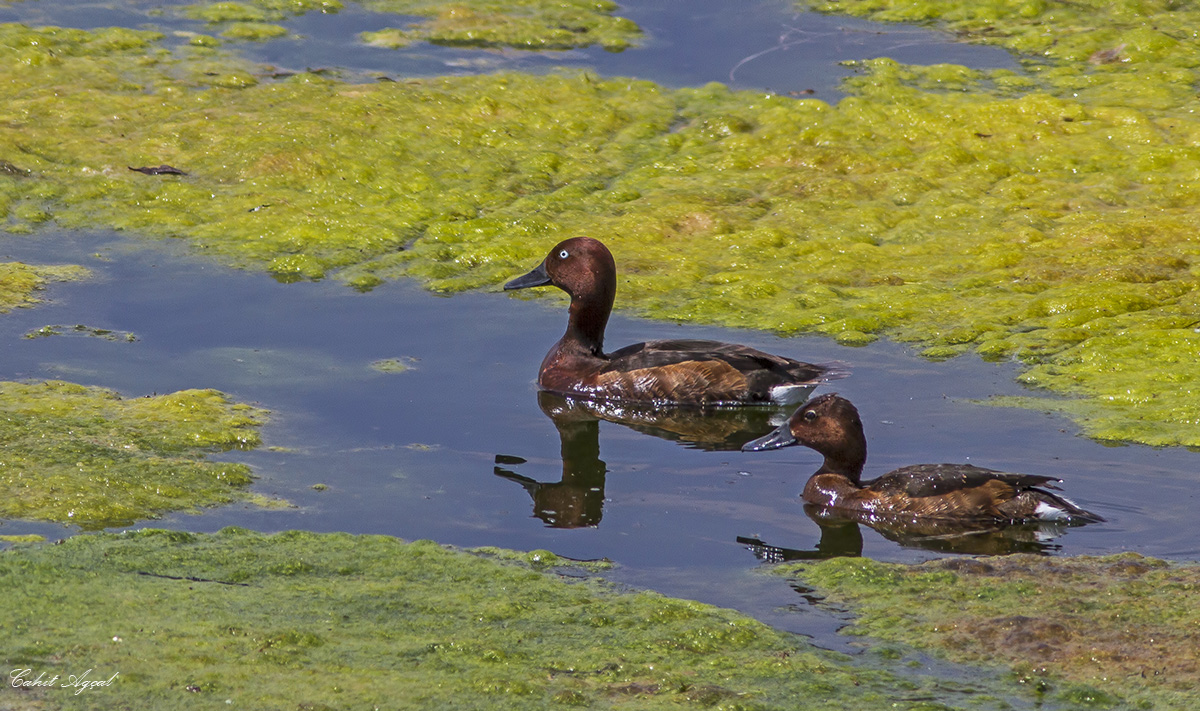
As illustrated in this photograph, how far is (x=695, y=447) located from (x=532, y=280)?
91.0 inches

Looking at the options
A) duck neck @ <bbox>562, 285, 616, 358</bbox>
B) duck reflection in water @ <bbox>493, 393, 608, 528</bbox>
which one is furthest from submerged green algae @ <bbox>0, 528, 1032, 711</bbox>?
duck neck @ <bbox>562, 285, 616, 358</bbox>

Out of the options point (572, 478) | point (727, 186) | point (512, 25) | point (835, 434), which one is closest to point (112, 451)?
point (572, 478)

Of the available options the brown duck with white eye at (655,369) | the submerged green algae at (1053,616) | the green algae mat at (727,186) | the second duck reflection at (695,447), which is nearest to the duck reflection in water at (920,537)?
the second duck reflection at (695,447)

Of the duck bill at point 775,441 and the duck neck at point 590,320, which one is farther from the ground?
the duck neck at point 590,320

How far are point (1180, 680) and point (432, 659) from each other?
274 centimetres

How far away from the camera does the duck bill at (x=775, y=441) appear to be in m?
8.22

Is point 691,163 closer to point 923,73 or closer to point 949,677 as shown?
point 923,73

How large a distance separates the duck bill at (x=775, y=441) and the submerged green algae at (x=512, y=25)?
9.80 m

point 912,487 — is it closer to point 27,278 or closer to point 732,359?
point 732,359

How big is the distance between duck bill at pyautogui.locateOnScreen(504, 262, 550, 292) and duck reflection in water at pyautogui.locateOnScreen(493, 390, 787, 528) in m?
1.07

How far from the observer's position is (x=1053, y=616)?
5.89 meters

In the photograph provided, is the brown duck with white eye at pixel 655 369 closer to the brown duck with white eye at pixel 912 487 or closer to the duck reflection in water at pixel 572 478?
the duck reflection in water at pixel 572 478

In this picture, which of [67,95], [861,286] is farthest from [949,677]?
[67,95]

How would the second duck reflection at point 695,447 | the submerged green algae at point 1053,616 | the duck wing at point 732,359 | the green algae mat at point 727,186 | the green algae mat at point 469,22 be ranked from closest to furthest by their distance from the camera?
the submerged green algae at point 1053,616 < the second duck reflection at point 695,447 < the duck wing at point 732,359 < the green algae mat at point 727,186 < the green algae mat at point 469,22
